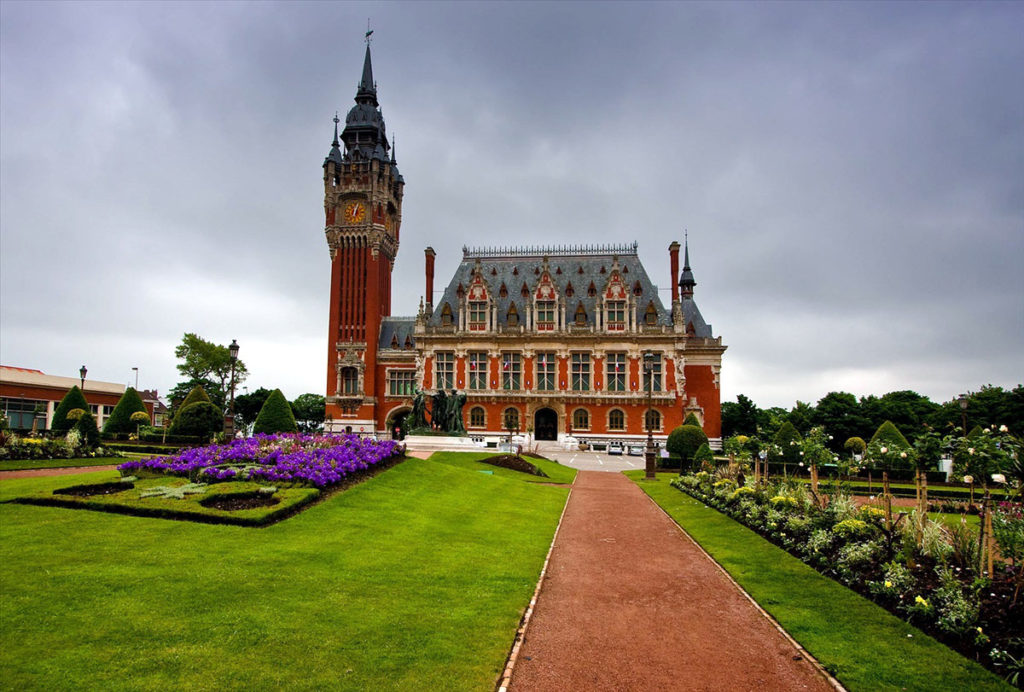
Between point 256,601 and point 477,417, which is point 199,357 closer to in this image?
point 477,417

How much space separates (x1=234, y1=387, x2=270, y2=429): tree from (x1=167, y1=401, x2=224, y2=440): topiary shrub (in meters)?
40.1

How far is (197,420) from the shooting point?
43500mm

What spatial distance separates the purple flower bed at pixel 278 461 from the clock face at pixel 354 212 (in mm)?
53746

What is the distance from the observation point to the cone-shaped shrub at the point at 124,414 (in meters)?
46.1

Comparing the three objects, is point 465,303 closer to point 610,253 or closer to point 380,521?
point 610,253

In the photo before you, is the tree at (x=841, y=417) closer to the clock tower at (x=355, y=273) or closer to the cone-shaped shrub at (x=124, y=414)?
the clock tower at (x=355, y=273)

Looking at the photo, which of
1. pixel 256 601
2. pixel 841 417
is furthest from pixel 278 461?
pixel 841 417

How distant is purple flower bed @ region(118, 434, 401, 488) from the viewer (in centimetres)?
1577

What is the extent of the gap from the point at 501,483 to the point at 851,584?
13490 millimetres

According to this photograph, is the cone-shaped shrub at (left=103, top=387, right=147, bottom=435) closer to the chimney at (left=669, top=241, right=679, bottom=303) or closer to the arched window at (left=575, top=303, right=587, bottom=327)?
the arched window at (left=575, top=303, right=587, bottom=327)

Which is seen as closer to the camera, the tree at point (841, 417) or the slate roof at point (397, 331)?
the tree at point (841, 417)

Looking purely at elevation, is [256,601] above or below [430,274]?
below

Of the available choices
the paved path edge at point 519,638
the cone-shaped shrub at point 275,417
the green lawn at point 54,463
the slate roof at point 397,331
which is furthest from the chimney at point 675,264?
the paved path edge at point 519,638

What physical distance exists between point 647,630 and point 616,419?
Answer: 2088 inches
